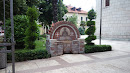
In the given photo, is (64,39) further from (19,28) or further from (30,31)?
(19,28)

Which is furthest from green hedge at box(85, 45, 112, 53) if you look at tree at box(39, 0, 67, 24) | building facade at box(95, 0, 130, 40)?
tree at box(39, 0, 67, 24)

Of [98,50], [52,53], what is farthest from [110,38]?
[52,53]

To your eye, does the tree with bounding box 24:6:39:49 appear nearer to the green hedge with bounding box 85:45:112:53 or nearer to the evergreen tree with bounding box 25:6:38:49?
the evergreen tree with bounding box 25:6:38:49

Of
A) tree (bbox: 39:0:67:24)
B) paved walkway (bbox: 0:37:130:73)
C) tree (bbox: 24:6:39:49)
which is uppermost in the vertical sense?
tree (bbox: 39:0:67:24)

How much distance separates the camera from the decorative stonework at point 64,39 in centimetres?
666

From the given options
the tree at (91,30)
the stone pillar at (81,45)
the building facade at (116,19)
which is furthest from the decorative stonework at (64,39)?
the building facade at (116,19)

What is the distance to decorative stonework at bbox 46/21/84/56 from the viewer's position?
6.66 meters

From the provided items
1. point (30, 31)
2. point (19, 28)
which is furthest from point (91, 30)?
point (19, 28)

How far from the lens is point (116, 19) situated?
16.4 meters

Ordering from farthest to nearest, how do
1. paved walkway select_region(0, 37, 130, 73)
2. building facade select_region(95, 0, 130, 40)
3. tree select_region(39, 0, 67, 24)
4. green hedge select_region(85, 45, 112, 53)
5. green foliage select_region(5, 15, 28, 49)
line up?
tree select_region(39, 0, 67, 24), building facade select_region(95, 0, 130, 40), green hedge select_region(85, 45, 112, 53), green foliage select_region(5, 15, 28, 49), paved walkway select_region(0, 37, 130, 73)

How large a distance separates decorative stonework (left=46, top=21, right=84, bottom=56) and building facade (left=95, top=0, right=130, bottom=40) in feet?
38.1

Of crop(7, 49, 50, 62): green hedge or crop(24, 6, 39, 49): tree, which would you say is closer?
crop(7, 49, 50, 62): green hedge

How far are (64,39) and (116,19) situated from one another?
12.8 metres

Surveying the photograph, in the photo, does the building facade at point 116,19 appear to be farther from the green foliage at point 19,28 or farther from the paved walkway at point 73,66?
the green foliage at point 19,28
